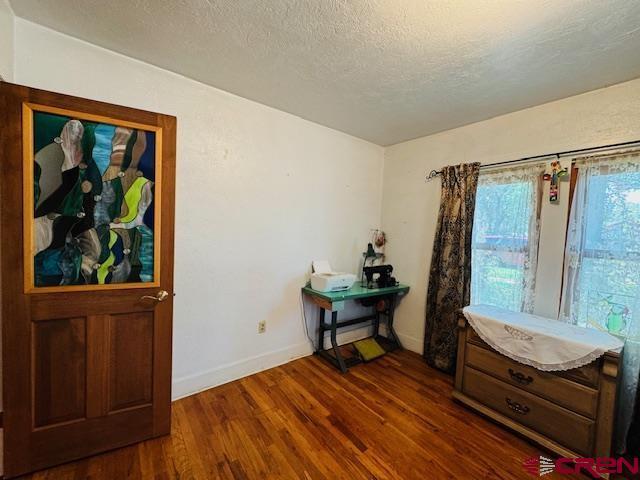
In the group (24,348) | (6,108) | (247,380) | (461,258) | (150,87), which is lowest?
(247,380)

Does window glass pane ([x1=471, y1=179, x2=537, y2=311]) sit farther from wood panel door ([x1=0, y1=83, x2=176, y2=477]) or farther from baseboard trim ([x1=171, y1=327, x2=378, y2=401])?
wood panel door ([x1=0, y1=83, x2=176, y2=477])

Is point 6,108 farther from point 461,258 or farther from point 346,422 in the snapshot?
point 461,258

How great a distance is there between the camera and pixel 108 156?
4.84 feet

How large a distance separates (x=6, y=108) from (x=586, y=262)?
11.9 feet

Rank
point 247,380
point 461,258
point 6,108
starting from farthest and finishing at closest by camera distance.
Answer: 1. point 461,258
2. point 247,380
3. point 6,108

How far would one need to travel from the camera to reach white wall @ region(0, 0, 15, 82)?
1.31m

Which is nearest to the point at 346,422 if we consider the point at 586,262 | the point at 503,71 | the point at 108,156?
the point at 586,262

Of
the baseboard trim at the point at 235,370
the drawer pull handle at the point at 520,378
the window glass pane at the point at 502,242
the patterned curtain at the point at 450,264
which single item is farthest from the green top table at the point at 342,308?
the drawer pull handle at the point at 520,378

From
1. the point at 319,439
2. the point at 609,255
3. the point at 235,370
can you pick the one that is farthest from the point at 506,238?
the point at 235,370

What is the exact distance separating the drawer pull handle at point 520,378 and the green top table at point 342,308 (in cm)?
120

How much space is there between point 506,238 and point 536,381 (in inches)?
45.5

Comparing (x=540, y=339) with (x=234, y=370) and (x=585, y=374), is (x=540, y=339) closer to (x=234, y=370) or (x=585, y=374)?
(x=585, y=374)

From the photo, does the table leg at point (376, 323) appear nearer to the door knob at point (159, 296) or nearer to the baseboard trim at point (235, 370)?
the baseboard trim at point (235, 370)

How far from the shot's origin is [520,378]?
173 cm
